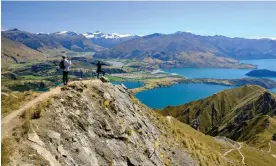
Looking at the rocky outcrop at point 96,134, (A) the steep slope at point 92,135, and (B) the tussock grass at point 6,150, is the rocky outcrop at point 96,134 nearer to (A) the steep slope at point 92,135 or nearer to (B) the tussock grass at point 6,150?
(A) the steep slope at point 92,135

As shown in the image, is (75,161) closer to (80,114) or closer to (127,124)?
(80,114)

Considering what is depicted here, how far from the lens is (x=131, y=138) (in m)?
39.0

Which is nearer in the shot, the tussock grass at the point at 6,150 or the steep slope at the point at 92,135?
the tussock grass at the point at 6,150

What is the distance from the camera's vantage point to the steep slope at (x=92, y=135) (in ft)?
83.8

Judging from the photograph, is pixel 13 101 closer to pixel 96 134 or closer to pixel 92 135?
pixel 92 135

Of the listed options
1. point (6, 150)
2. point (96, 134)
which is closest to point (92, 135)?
point (96, 134)

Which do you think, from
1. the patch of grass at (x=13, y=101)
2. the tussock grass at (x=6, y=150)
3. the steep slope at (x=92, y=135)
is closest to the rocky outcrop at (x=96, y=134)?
the steep slope at (x=92, y=135)

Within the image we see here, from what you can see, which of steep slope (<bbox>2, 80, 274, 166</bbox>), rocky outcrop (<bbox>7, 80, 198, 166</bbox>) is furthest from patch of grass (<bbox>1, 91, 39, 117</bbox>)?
rocky outcrop (<bbox>7, 80, 198, 166</bbox>)

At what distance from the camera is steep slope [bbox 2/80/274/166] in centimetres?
2555

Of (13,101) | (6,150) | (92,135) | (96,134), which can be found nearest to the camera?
(6,150)

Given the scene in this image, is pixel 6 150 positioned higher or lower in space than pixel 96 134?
higher

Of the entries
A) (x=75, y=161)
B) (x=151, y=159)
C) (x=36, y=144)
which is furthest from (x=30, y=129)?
(x=151, y=159)

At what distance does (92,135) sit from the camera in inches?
1304

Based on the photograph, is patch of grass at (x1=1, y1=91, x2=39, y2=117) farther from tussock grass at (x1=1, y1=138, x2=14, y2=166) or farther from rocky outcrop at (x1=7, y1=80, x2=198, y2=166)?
tussock grass at (x1=1, y1=138, x2=14, y2=166)
